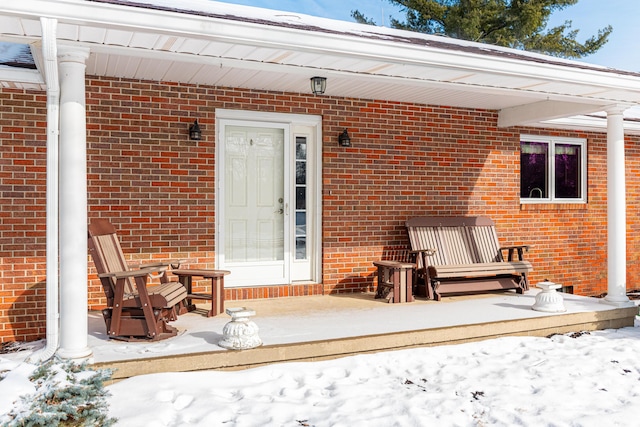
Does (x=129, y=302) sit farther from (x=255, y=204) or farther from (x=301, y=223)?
(x=301, y=223)

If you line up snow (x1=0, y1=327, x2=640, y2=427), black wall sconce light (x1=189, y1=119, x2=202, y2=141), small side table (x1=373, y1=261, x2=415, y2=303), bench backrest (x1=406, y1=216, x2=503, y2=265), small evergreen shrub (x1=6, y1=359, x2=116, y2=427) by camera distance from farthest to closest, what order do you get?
bench backrest (x1=406, y1=216, x2=503, y2=265) → small side table (x1=373, y1=261, x2=415, y2=303) → black wall sconce light (x1=189, y1=119, x2=202, y2=141) → snow (x1=0, y1=327, x2=640, y2=427) → small evergreen shrub (x1=6, y1=359, x2=116, y2=427)

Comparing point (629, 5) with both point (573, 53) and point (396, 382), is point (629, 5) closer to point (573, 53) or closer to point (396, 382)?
point (573, 53)

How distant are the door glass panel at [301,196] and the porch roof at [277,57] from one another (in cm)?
79

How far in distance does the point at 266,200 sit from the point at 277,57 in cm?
263

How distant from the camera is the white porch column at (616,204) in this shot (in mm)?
6848

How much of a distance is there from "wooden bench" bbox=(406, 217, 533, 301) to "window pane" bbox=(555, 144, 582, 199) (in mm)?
1757

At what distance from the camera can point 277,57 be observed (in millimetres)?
5016

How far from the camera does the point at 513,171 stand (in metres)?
8.77

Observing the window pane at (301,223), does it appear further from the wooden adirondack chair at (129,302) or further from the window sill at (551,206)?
the window sill at (551,206)

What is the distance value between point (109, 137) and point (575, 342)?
5.40 metres

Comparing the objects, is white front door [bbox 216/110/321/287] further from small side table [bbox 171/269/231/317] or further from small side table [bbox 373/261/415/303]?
small side table [bbox 373/261/415/303]

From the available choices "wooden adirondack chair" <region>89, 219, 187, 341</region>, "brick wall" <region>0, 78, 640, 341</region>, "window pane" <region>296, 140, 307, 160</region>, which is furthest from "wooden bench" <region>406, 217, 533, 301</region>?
"wooden adirondack chair" <region>89, 219, 187, 341</region>

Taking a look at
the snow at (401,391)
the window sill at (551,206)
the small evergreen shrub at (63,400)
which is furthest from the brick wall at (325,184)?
the small evergreen shrub at (63,400)

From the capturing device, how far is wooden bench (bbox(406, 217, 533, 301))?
727 centimetres
